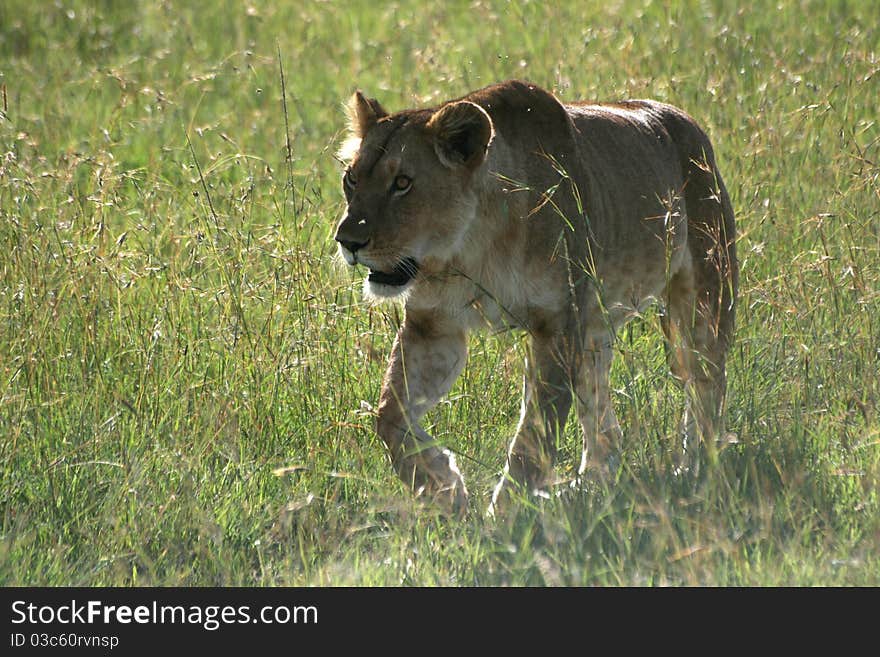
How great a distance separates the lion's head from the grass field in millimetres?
642

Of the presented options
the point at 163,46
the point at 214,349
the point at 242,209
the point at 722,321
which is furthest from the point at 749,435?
the point at 163,46

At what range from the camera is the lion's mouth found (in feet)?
14.7

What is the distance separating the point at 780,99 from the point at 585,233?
3.02 meters

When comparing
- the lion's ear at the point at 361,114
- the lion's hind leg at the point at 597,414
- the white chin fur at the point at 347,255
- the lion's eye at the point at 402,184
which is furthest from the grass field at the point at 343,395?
the lion's eye at the point at 402,184

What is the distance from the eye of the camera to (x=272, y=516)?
4211 millimetres

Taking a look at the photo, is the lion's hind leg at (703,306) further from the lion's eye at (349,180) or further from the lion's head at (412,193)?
the lion's eye at (349,180)

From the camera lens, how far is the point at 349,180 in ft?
14.9

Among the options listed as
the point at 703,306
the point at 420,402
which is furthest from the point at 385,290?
the point at 703,306

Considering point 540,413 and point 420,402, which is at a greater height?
point 420,402

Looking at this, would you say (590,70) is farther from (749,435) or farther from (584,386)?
(749,435)

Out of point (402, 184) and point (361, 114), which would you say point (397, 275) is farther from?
point (361, 114)

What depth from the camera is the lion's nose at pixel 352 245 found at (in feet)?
14.2

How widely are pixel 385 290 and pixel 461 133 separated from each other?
551 mm

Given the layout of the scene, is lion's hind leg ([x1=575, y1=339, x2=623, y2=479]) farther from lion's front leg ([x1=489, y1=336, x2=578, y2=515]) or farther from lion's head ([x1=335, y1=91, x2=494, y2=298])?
lion's head ([x1=335, y1=91, x2=494, y2=298])
